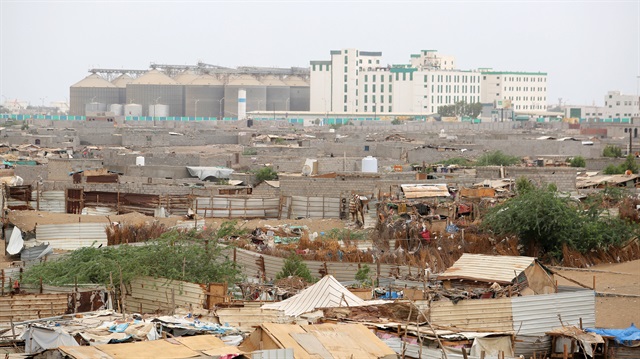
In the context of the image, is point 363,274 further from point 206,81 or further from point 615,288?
point 206,81

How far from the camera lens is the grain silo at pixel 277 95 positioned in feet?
265

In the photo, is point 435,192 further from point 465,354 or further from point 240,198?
point 465,354

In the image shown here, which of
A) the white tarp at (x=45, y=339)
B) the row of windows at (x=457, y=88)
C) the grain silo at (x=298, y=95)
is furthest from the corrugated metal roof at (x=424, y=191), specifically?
the grain silo at (x=298, y=95)

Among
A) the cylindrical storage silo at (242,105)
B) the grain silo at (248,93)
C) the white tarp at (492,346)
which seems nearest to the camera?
the white tarp at (492,346)

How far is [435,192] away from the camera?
19.3 m

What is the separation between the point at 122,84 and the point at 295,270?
71785 millimetres

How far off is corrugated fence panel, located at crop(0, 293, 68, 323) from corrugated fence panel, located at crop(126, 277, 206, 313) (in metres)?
0.90

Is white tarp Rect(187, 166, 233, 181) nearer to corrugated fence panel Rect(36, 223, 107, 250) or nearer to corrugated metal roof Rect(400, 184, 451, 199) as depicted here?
corrugated metal roof Rect(400, 184, 451, 199)

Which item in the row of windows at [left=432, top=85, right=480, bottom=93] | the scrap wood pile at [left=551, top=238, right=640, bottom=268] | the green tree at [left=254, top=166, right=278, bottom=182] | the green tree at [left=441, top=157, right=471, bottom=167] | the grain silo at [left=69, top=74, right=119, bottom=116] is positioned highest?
the row of windows at [left=432, top=85, right=480, bottom=93]

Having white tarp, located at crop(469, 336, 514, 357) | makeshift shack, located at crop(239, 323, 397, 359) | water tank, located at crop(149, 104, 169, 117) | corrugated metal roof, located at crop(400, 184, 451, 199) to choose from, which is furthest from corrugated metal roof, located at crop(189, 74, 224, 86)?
makeshift shack, located at crop(239, 323, 397, 359)

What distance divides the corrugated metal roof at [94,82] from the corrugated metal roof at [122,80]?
102 centimetres

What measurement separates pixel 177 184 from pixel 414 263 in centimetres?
837

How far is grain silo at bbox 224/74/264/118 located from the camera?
7625 cm

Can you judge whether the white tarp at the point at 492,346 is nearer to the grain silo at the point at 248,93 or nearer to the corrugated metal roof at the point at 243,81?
the grain silo at the point at 248,93
